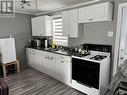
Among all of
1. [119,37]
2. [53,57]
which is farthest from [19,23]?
[119,37]

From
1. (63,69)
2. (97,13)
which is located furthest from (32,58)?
(97,13)

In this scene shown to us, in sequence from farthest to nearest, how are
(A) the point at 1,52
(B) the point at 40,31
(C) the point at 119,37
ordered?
(B) the point at 40,31 → (A) the point at 1,52 → (C) the point at 119,37

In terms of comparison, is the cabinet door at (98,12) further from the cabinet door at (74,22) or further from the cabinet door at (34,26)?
the cabinet door at (34,26)

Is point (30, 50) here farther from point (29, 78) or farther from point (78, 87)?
point (78, 87)

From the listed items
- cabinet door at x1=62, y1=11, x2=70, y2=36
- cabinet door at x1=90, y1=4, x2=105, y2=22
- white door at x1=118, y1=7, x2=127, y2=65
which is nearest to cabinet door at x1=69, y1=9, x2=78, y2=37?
cabinet door at x1=62, y1=11, x2=70, y2=36

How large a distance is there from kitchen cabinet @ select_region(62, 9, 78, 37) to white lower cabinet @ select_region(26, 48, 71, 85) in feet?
2.37

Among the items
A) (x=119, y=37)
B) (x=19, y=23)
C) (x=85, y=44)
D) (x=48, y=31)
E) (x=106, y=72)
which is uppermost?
(x=19, y=23)

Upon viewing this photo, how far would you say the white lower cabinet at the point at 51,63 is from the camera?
286 centimetres

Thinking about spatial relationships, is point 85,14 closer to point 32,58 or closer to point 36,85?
point 36,85

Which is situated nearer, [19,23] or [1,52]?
[1,52]

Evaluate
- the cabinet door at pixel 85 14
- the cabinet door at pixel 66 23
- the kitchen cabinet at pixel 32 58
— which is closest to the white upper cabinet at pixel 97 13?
the cabinet door at pixel 85 14

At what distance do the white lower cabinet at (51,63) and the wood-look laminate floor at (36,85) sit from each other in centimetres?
19

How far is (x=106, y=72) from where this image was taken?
7.95 ft

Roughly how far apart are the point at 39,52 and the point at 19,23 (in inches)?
60.5
